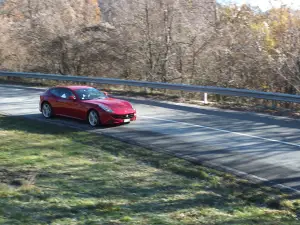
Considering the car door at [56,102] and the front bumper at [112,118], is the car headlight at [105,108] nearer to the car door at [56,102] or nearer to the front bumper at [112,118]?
the front bumper at [112,118]

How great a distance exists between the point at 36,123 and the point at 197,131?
17.0ft

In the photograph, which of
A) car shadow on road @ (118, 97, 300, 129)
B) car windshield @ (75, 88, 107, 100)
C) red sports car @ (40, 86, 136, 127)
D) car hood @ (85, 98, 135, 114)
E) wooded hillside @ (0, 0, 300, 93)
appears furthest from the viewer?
wooded hillside @ (0, 0, 300, 93)

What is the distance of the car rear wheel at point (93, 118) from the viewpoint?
14.8 meters

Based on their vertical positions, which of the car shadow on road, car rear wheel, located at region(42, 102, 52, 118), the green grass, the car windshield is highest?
the car windshield

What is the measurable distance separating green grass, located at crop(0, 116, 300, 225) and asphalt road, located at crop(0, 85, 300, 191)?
90 cm

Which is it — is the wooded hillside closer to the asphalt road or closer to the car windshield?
the asphalt road

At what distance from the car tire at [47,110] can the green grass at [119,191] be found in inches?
171

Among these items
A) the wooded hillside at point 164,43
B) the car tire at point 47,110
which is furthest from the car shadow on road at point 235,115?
the car tire at point 47,110

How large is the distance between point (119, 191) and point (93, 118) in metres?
6.81

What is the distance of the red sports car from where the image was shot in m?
14.7

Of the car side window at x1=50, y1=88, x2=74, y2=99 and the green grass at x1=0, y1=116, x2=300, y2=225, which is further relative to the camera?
the car side window at x1=50, y1=88, x2=74, y2=99

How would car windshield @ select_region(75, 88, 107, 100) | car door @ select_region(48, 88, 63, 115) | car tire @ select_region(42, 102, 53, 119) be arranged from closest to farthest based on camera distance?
car windshield @ select_region(75, 88, 107, 100), car door @ select_region(48, 88, 63, 115), car tire @ select_region(42, 102, 53, 119)

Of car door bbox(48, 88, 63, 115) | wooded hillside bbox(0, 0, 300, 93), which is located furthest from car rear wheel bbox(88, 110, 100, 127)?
wooded hillside bbox(0, 0, 300, 93)

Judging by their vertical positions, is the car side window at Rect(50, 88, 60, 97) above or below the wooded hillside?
below
